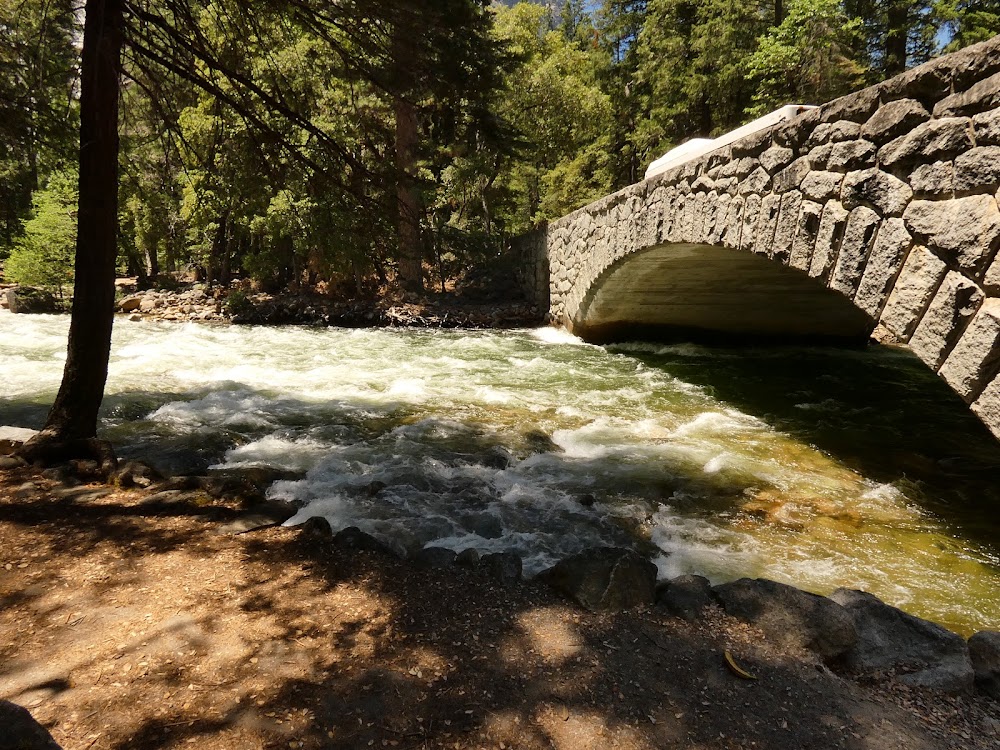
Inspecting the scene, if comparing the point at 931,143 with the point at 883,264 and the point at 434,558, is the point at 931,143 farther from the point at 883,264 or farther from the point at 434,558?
the point at 434,558

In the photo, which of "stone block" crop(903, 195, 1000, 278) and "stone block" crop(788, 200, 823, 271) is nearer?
"stone block" crop(903, 195, 1000, 278)

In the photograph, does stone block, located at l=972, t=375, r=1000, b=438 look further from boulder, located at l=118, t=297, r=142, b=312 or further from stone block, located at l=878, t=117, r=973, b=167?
boulder, located at l=118, t=297, r=142, b=312

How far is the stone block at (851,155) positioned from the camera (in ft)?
11.3

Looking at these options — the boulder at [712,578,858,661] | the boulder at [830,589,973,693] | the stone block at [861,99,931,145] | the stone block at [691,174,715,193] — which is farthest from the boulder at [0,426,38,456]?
the stone block at [691,174,715,193]

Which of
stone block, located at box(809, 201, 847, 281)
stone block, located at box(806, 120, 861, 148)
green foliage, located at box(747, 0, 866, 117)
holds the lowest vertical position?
stone block, located at box(809, 201, 847, 281)


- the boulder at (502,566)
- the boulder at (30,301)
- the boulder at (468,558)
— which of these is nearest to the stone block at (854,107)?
the boulder at (502,566)

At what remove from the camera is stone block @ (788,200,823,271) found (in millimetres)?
4062

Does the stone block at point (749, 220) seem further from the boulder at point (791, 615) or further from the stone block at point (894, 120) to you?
the boulder at point (791, 615)

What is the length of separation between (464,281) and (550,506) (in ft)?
50.0

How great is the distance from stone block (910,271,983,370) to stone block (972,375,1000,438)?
30 cm

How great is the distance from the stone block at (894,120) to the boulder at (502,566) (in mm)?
3232

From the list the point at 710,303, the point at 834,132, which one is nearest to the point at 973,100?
the point at 834,132

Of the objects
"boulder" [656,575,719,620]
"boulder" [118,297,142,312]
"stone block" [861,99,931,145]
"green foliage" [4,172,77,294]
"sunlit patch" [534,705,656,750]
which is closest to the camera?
"sunlit patch" [534,705,656,750]

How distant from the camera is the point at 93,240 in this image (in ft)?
12.1
